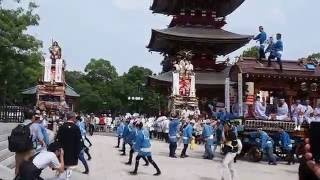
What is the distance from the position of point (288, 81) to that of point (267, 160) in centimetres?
373

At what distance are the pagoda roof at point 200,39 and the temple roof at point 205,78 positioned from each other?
2.47 metres

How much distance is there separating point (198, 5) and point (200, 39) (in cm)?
523

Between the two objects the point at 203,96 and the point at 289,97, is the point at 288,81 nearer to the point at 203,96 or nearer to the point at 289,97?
the point at 289,97

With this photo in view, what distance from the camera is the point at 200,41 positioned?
45.8 metres

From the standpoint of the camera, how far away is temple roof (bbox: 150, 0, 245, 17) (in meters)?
49.1

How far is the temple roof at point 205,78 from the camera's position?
4383 cm

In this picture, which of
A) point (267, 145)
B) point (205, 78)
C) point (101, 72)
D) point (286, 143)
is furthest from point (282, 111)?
point (101, 72)

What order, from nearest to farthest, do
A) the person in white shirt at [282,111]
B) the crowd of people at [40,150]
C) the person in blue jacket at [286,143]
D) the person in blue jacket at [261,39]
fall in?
1. the crowd of people at [40,150]
2. the person in blue jacket at [286,143]
3. the person in white shirt at [282,111]
4. the person in blue jacket at [261,39]

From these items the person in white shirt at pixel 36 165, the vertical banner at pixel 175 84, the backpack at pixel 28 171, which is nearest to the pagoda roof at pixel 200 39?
the vertical banner at pixel 175 84

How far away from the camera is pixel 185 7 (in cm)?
4897

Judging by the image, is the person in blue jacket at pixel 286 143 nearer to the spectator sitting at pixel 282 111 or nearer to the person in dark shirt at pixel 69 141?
the spectator sitting at pixel 282 111

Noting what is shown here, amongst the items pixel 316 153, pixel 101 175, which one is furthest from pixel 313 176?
pixel 101 175

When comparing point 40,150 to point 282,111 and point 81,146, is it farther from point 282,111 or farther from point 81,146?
point 282,111

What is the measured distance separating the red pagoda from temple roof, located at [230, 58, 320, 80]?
18.7 m
